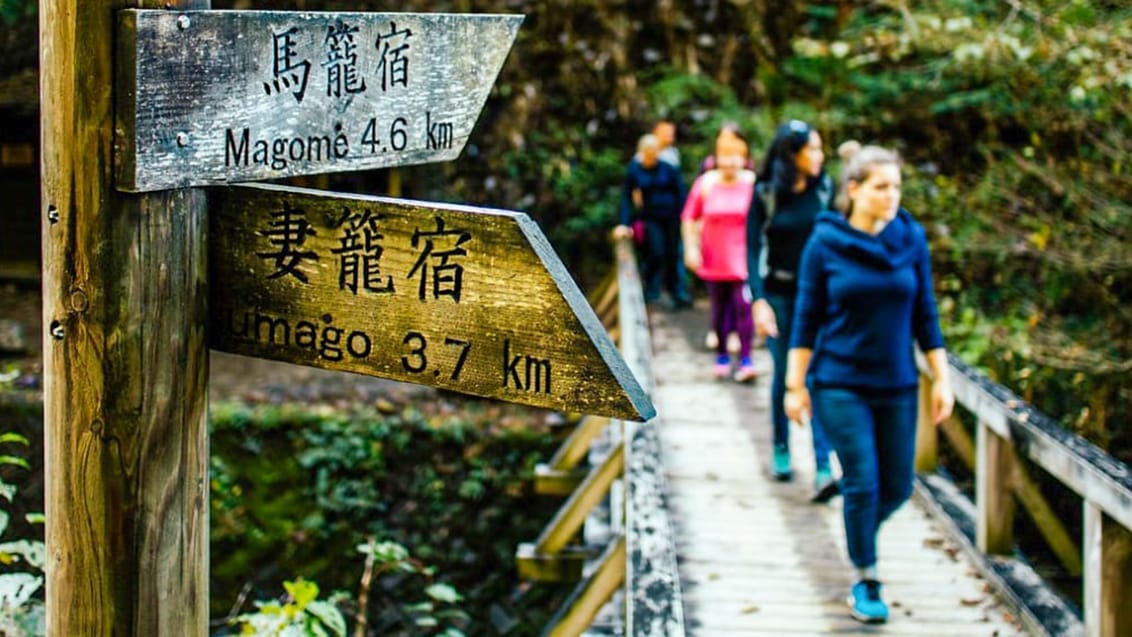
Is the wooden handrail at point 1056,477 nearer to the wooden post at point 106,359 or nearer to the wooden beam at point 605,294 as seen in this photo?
the wooden post at point 106,359

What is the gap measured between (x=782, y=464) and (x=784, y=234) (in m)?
1.41

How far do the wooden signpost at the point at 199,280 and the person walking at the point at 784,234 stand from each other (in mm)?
4615

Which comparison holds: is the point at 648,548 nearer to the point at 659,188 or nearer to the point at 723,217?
the point at 723,217

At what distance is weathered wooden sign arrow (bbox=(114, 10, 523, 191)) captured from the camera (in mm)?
1902

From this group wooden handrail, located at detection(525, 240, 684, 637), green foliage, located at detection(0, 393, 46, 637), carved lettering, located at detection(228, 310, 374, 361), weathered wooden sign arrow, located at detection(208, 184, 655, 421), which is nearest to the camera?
weathered wooden sign arrow, located at detection(208, 184, 655, 421)

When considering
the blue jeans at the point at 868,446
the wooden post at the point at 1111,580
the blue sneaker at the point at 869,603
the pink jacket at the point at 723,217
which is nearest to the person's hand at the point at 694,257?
the pink jacket at the point at 723,217

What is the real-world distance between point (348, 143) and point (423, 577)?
8762mm

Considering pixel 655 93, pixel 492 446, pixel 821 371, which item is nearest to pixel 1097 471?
pixel 821 371

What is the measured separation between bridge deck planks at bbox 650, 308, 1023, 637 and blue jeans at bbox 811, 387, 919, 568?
1.59ft

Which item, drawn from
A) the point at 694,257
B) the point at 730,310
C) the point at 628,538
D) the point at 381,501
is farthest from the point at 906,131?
the point at 628,538

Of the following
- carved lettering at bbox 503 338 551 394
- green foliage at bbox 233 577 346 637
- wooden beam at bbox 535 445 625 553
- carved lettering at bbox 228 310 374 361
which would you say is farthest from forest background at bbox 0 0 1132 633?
wooden beam at bbox 535 445 625 553

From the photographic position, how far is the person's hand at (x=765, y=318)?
21.3 feet

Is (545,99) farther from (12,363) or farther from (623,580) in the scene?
(623,580)

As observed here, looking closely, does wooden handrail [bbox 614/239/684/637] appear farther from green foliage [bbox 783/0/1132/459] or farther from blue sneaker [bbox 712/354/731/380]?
green foliage [bbox 783/0/1132/459]
